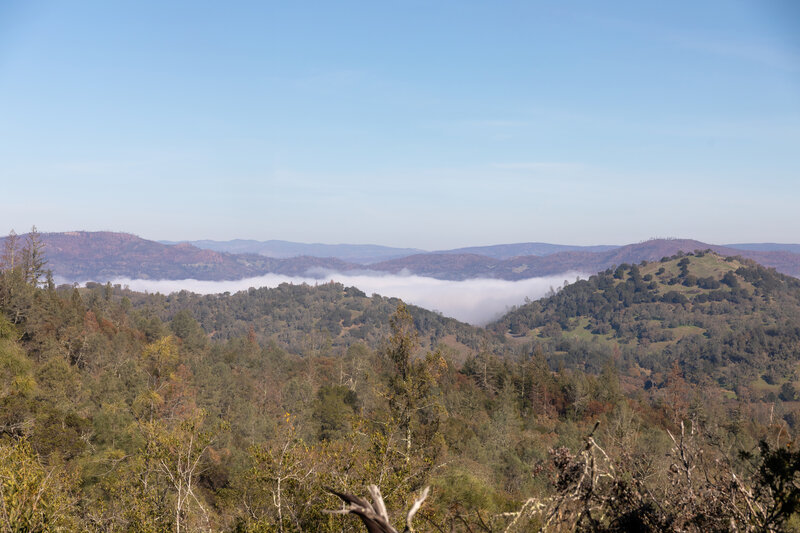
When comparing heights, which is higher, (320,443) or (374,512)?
(374,512)

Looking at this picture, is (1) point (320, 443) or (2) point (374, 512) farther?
(1) point (320, 443)

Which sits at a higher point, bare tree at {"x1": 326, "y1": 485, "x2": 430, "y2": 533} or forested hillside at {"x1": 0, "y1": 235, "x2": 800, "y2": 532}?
bare tree at {"x1": 326, "y1": 485, "x2": 430, "y2": 533}

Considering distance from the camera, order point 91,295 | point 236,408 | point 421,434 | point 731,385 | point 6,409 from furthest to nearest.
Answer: point 731,385, point 91,295, point 236,408, point 6,409, point 421,434

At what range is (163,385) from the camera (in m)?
46.6

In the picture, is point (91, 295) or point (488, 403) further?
point (91, 295)

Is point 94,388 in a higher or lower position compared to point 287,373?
higher

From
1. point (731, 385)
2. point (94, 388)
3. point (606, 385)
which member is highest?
point (94, 388)

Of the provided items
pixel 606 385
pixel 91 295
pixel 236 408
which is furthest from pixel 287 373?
pixel 606 385

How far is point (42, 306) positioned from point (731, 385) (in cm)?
21448

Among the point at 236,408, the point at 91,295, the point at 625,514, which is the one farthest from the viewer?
the point at 91,295

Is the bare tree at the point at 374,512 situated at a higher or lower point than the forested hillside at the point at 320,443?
higher

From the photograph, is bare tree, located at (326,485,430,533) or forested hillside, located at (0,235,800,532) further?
forested hillside, located at (0,235,800,532)

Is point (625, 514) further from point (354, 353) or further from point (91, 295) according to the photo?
point (91, 295)

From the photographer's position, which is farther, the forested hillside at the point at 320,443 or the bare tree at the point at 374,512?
the forested hillside at the point at 320,443
